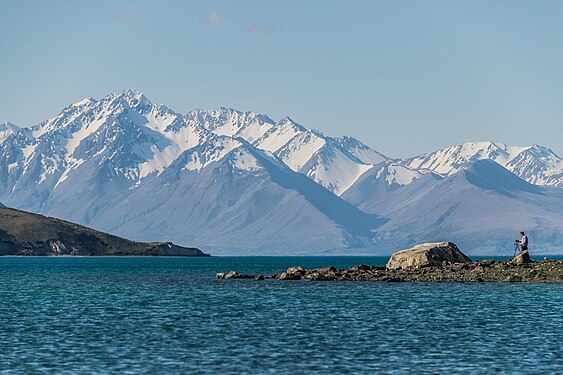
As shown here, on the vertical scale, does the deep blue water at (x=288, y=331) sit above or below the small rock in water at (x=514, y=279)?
below

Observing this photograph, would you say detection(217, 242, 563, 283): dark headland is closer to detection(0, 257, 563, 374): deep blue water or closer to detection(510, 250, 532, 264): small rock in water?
detection(510, 250, 532, 264): small rock in water

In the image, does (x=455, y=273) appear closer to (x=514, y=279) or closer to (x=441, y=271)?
(x=441, y=271)

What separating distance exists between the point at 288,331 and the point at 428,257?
70104mm

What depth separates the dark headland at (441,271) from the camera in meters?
118

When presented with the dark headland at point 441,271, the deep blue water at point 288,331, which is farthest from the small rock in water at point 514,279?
the deep blue water at point 288,331

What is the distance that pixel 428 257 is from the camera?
133000 millimetres

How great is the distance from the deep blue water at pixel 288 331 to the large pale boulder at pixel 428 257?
1036 inches

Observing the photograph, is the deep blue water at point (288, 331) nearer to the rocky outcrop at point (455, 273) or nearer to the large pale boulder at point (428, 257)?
the rocky outcrop at point (455, 273)

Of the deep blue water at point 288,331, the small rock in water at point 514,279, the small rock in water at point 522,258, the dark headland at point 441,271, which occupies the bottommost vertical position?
the deep blue water at point 288,331

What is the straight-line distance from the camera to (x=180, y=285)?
402ft

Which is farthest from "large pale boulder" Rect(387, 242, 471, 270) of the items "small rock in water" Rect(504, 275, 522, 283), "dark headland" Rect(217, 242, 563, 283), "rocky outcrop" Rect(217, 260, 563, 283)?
"small rock in water" Rect(504, 275, 522, 283)

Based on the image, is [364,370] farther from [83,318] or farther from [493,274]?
[493,274]

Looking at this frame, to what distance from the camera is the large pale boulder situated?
437 feet

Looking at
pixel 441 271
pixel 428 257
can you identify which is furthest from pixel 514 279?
pixel 428 257
